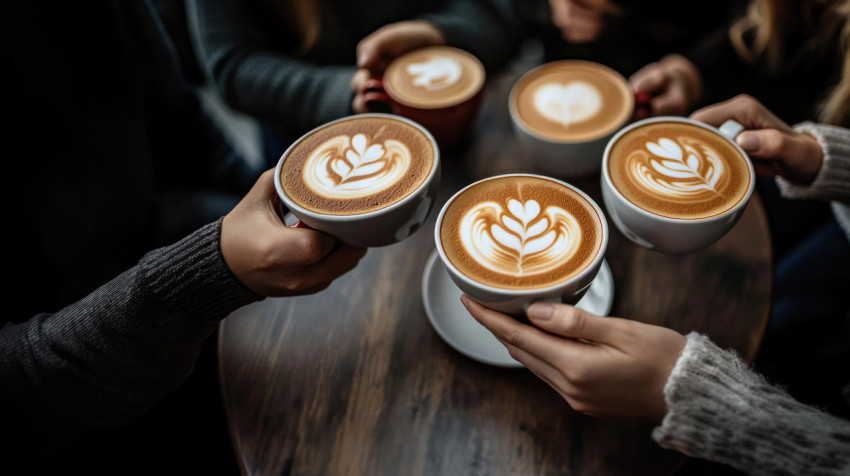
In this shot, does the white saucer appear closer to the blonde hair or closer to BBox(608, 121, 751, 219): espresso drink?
BBox(608, 121, 751, 219): espresso drink

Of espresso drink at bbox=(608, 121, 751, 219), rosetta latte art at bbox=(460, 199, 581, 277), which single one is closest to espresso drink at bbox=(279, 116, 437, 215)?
rosetta latte art at bbox=(460, 199, 581, 277)

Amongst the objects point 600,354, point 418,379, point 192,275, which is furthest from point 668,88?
point 192,275

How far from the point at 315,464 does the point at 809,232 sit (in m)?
1.47

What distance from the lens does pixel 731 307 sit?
3.08 feet

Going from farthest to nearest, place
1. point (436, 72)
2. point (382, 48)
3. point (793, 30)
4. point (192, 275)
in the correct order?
1. point (793, 30)
2. point (382, 48)
3. point (436, 72)
4. point (192, 275)

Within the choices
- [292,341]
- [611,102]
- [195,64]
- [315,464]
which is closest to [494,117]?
[611,102]

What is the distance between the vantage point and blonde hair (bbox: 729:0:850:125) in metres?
1.28

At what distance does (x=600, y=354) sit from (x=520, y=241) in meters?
0.19

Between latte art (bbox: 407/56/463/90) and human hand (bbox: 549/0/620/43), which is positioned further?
human hand (bbox: 549/0/620/43)

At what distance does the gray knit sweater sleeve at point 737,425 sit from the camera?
0.71 m

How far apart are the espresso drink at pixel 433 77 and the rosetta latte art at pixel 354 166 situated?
0.75 ft

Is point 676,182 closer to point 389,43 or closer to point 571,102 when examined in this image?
point 571,102

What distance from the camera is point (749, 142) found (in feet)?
2.94

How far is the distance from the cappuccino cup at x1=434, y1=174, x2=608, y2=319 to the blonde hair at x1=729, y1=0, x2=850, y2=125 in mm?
944
